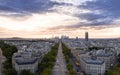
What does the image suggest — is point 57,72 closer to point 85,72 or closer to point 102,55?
point 85,72

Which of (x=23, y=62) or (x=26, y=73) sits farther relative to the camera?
(x=23, y=62)

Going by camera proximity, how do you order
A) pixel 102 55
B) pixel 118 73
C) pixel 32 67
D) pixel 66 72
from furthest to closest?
pixel 102 55 < pixel 32 67 < pixel 66 72 < pixel 118 73

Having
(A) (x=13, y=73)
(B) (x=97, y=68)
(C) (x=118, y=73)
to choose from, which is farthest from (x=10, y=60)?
(C) (x=118, y=73)

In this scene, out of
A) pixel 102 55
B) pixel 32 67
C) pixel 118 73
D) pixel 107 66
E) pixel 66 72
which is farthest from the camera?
pixel 102 55

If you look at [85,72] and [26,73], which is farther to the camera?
[85,72]

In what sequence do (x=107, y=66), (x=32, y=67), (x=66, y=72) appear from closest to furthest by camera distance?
(x=66, y=72) < (x=32, y=67) < (x=107, y=66)

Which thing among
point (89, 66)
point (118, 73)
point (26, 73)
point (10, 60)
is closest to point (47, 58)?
point (10, 60)

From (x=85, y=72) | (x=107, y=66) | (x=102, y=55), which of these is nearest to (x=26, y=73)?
(x=85, y=72)

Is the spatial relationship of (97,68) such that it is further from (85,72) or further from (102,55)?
(102,55)

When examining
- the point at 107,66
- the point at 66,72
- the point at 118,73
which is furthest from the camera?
the point at 107,66
